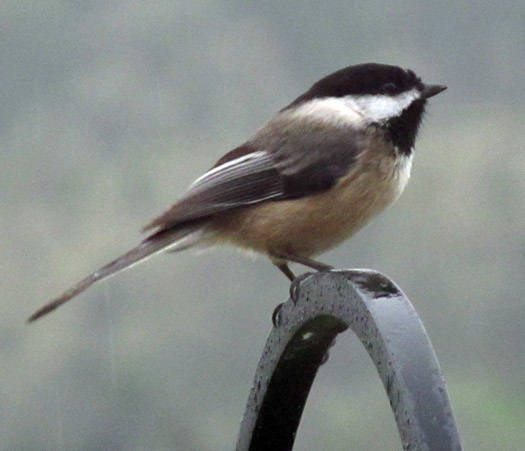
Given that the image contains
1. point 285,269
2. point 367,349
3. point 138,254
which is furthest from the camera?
point 285,269

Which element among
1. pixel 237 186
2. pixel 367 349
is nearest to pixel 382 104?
pixel 237 186

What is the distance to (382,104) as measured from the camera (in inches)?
101

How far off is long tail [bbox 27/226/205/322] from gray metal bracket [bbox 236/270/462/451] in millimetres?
427

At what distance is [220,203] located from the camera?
2.53m

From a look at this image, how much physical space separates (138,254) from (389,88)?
2.50ft

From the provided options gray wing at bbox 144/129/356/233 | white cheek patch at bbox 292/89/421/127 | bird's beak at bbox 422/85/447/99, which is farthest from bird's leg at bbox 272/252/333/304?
bird's beak at bbox 422/85/447/99

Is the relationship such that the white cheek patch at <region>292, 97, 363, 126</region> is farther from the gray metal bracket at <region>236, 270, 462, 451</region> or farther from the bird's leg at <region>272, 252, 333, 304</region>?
the gray metal bracket at <region>236, 270, 462, 451</region>

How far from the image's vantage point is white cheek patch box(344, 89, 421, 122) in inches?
101

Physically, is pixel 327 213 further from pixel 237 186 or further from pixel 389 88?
pixel 389 88

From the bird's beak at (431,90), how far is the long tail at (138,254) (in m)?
0.66

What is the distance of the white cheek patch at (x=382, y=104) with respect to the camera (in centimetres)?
255

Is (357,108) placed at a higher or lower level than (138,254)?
higher

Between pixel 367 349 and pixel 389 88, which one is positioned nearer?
pixel 367 349

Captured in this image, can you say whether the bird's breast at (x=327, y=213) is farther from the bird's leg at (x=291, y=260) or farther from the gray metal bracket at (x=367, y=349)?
the gray metal bracket at (x=367, y=349)
